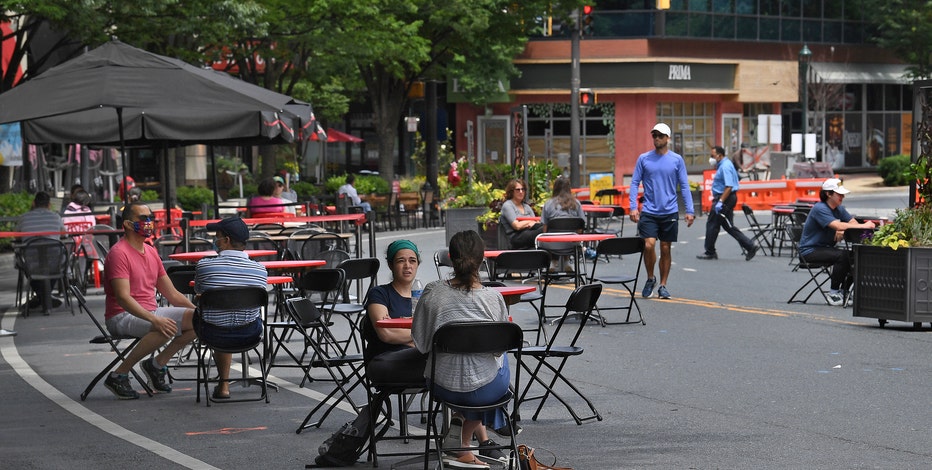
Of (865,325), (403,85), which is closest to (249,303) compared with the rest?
(865,325)

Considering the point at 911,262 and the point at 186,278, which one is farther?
the point at 911,262

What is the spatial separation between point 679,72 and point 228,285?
43.0m

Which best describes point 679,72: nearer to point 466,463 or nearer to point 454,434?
point 454,434

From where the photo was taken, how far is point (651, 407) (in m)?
9.74

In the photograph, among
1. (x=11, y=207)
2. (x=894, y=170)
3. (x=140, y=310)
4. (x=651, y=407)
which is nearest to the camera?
(x=651, y=407)

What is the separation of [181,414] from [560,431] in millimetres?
2656

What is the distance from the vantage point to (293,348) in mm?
13164

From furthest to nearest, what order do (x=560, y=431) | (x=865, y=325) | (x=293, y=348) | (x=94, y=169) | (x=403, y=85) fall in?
(x=403, y=85) → (x=94, y=169) → (x=865, y=325) → (x=293, y=348) → (x=560, y=431)

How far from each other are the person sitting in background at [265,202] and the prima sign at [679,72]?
32453 millimetres

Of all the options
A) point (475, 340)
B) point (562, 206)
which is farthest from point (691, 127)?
point (475, 340)

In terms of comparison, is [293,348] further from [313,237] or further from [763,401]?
[763,401]

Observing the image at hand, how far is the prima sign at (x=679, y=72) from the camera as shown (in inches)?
2034

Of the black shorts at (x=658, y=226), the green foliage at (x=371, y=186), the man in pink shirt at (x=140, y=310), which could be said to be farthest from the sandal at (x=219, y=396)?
the green foliage at (x=371, y=186)

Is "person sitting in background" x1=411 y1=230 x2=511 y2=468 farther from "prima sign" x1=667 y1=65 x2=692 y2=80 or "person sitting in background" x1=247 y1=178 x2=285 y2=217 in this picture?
"prima sign" x1=667 y1=65 x2=692 y2=80
